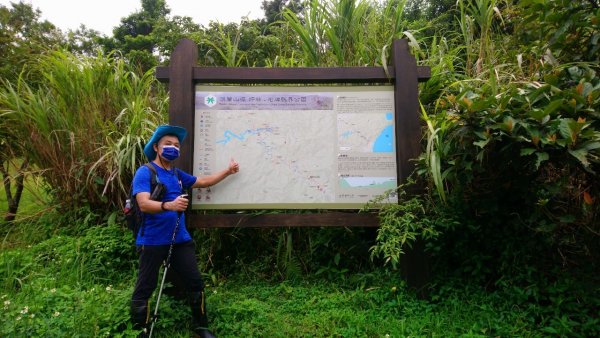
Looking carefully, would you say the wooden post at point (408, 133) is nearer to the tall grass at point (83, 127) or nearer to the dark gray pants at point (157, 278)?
the dark gray pants at point (157, 278)

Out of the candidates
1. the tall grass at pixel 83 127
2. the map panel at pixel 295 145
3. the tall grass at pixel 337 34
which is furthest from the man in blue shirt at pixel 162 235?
the tall grass at pixel 337 34

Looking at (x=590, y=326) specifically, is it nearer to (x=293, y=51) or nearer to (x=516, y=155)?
(x=516, y=155)

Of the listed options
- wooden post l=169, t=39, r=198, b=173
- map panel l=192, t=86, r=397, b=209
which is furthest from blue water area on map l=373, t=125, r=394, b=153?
wooden post l=169, t=39, r=198, b=173

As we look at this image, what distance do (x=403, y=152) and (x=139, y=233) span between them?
1.93 m

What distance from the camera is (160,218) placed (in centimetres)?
242

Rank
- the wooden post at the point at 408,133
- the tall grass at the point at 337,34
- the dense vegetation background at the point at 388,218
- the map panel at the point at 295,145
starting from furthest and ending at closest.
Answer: the tall grass at the point at 337,34 → the map panel at the point at 295,145 → the wooden post at the point at 408,133 → the dense vegetation background at the point at 388,218

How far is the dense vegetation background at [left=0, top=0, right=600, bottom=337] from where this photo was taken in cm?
230

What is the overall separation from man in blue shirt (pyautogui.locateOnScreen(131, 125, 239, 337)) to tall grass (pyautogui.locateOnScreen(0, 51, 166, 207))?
1.10m

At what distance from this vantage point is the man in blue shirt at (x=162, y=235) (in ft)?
7.65

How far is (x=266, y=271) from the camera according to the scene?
3334 mm

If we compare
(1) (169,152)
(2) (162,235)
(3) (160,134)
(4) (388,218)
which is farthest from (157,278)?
(4) (388,218)

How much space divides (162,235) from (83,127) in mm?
2090

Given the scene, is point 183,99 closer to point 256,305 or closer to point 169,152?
point 169,152

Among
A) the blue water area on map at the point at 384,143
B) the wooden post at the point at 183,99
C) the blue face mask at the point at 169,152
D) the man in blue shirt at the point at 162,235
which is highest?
the wooden post at the point at 183,99
